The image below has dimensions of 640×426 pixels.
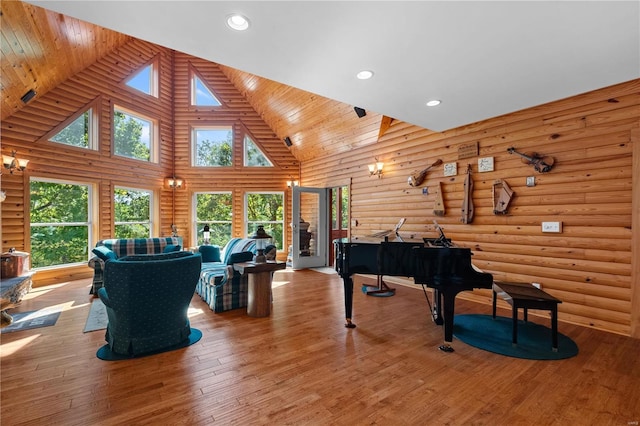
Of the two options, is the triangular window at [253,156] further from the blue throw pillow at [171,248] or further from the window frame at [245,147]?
the blue throw pillow at [171,248]

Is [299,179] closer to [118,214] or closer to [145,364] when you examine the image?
[118,214]

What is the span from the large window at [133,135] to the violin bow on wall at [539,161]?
7932 mm

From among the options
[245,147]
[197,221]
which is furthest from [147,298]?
[245,147]

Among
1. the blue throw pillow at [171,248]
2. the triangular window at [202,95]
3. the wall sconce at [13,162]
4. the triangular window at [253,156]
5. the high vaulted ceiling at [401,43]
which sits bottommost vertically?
the blue throw pillow at [171,248]

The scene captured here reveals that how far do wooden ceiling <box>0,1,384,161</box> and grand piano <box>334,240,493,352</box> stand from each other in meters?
3.28

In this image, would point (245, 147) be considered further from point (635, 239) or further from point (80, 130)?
point (635, 239)

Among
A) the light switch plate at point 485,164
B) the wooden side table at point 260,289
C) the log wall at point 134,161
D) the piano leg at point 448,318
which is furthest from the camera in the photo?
the log wall at point 134,161

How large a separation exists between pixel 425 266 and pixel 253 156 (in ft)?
21.2

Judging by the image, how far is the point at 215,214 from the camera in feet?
26.3

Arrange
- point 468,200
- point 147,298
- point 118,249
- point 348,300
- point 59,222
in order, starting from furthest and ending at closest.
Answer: point 59,222 → point 118,249 → point 468,200 → point 348,300 → point 147,298

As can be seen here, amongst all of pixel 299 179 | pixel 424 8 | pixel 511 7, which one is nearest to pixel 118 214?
pixel 299 179

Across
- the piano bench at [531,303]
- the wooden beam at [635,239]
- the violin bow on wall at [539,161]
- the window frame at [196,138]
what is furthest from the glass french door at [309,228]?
the wooden beam at [635,239]

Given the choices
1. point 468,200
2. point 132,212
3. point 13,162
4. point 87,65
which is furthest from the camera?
point 132,212

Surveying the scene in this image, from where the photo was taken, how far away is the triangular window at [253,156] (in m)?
8.13
